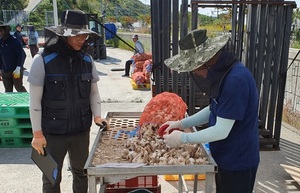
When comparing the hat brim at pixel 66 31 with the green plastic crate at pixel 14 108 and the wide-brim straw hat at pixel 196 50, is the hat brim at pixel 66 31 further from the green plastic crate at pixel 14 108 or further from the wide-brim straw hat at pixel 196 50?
the green plastic crate at pixel 14 108

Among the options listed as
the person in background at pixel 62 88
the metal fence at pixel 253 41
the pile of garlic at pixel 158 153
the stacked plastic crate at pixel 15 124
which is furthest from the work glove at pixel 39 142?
the metal fence at pixel 253 41

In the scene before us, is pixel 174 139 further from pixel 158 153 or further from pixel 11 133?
pixel 11 133

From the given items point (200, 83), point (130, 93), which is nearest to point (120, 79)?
point (130, 93)

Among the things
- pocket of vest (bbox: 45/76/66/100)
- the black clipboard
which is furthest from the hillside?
the black clipboard

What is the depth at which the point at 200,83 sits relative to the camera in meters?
2.15

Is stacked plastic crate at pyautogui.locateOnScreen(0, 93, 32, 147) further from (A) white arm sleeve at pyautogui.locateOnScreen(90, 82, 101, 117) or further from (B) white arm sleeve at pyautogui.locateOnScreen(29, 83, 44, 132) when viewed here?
(B) white arm sleeve at pyautogui.locateOnScreen(29, 83, 44, 132)

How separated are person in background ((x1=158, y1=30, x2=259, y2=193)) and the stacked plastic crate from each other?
348cm

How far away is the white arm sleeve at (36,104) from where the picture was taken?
247 centimetres

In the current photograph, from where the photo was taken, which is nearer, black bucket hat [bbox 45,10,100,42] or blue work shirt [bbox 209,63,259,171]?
blue work shirt [bbox 209,63,259,171]

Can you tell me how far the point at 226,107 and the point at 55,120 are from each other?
1.48 meters

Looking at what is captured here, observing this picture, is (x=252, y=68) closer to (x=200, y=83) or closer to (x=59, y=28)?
(x=200, y=83)

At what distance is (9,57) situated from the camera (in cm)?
595

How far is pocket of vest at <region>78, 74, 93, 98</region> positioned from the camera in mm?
2656

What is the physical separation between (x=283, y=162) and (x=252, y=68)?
1.48 metres
